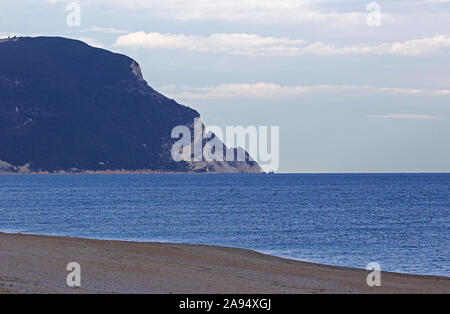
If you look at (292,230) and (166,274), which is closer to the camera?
(166,274)

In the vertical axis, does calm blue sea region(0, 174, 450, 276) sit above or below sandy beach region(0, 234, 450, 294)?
below

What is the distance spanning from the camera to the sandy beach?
68.2 feet

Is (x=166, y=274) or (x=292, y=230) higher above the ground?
(x=166, y=274)

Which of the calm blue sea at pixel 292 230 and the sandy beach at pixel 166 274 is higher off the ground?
the sandy beach at pixel 166 274

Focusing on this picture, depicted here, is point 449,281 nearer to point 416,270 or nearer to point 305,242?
point 416,270

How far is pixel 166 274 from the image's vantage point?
24.0 meters

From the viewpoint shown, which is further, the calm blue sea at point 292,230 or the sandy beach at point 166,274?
the calm blue sea at point 292,230

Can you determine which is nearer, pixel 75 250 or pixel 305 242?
pixel 75 250

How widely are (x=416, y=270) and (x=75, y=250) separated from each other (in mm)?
16237

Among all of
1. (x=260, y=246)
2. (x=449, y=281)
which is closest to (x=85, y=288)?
(x=449, y=281)

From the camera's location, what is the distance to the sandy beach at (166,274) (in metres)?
20.8

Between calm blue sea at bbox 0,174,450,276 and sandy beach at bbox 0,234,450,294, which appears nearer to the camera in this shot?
sandy beach at bbox 0,234,450,294
